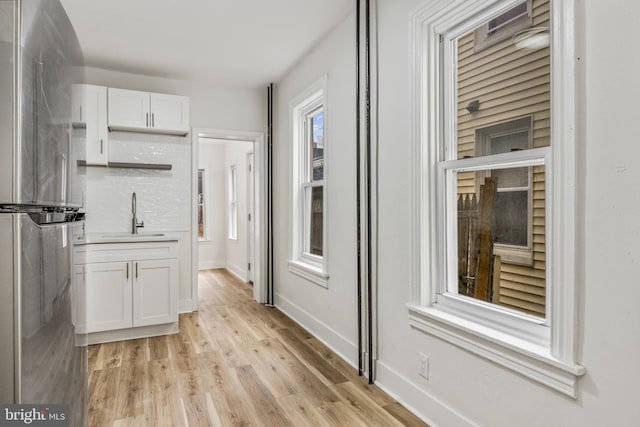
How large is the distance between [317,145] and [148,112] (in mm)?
1820

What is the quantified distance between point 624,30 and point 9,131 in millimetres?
1707

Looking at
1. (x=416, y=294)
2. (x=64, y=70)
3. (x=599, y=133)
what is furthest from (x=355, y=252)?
(x=64, y=70)

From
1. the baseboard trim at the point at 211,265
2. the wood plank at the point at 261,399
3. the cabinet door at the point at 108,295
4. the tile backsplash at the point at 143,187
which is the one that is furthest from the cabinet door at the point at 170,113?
the baseboard trim at the point at 211,265

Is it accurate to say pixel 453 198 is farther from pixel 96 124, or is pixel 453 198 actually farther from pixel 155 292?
pixel 96 124

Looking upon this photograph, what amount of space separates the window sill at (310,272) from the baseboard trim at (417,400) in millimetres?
926

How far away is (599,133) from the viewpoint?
1.26 m

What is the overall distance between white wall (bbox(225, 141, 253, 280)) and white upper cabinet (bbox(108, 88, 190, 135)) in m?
1.85

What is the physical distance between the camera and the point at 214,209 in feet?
23.8

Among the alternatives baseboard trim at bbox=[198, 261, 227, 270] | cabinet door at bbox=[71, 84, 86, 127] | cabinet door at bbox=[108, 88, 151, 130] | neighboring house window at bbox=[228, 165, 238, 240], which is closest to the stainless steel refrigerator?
cabinet door at bbox=[71, 84, 86, 127]

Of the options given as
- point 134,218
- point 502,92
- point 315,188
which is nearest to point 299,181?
point 315,188

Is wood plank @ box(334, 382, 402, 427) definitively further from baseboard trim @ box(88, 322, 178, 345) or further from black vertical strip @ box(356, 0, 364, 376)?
baseboard trim @ box(88, 322, 178, 345)

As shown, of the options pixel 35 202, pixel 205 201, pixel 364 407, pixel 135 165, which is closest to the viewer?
pixel 35 202

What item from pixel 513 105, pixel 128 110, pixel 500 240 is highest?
pixel 128 110

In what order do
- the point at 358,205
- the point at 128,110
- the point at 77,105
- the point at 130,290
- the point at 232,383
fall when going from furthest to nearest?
the point at 128,110 < the point at 130,290 < the point at 358,205 < the point at 232,383 < the point at 77,105
